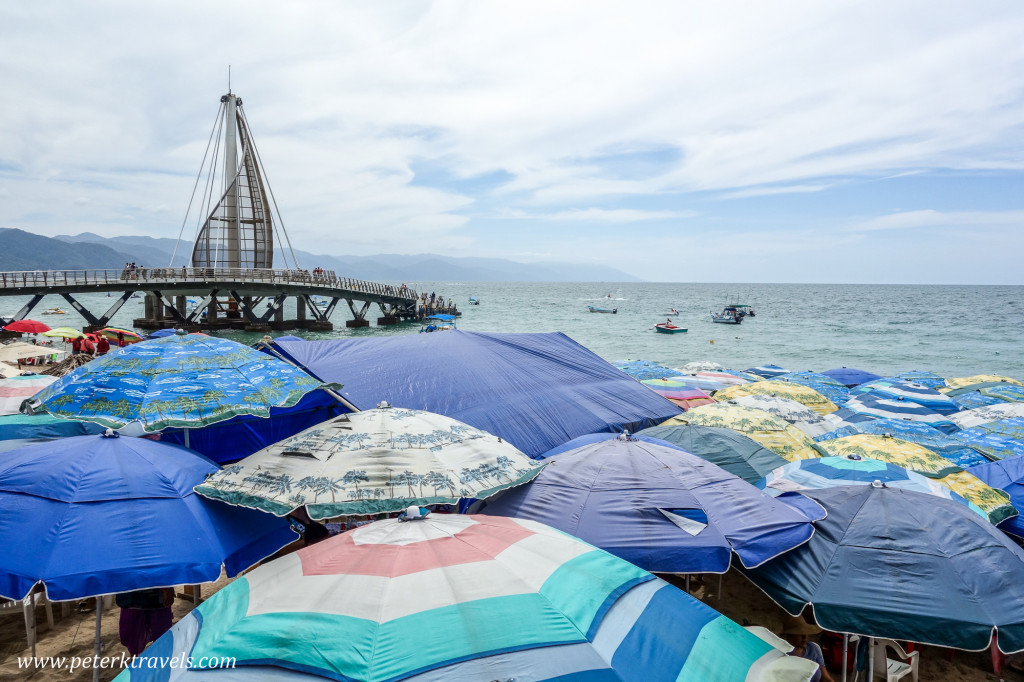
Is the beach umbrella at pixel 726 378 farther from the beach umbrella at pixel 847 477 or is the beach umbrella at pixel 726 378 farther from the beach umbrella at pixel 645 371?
the beach umbrella at pixel 847 477

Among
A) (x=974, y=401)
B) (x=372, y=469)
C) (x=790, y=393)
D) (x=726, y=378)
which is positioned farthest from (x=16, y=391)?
(x=974, y=401)

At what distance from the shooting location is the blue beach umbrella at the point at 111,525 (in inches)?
144

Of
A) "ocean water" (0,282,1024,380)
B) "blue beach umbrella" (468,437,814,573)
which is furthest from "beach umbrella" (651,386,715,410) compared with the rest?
"ocean water" (0,282,1024,380)

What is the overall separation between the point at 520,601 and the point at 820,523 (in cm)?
311

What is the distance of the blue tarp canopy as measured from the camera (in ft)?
29.2

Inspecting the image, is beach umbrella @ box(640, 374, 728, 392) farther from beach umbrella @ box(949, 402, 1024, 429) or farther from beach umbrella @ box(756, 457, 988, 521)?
beach umbrella @ box(756, 457, 988, 521)

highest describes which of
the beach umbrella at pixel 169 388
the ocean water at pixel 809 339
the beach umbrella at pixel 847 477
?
the beach umbrella at pixel 169 388

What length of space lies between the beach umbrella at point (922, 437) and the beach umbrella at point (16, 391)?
11940 mm

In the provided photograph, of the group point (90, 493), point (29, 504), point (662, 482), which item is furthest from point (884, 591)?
point (29, 504)

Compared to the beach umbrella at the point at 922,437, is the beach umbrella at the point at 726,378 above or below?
below

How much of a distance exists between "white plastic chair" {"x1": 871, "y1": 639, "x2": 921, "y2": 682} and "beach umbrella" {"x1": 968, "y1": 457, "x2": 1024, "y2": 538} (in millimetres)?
2185

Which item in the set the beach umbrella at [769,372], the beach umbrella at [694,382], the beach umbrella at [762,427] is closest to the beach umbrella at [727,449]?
the beach umbrella at [762,427]

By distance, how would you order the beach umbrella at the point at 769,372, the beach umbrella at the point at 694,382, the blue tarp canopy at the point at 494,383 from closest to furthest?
the blue tarp canopy at the point at 494,383, the beach umbrella at the point at 694,382, the beach umbrella at the point at 769,372

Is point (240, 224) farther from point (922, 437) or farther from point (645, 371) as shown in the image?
point (922, 437)
